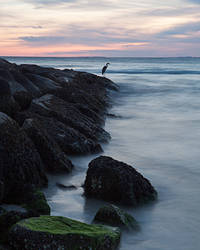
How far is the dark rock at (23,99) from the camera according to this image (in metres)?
8.28

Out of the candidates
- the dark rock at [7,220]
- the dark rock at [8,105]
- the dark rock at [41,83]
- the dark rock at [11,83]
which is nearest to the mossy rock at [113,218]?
the dark rock at [7,220]

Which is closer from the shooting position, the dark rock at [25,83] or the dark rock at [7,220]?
the dark rock at [7,220]

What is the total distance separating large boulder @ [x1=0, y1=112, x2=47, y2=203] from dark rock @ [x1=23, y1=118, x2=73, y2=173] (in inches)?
23.2

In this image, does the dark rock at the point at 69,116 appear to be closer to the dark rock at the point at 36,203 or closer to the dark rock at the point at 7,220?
the dark rock at the point at 36,203

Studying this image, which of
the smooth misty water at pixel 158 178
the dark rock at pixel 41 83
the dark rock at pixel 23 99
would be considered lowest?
the smooth misty water at pixel 158 178

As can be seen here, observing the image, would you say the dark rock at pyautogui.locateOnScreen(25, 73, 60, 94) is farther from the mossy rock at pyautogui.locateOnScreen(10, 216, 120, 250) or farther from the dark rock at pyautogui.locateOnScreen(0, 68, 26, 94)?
the mossy rock at pyautogui.locateOnScreen(10, 216, 120, 250)

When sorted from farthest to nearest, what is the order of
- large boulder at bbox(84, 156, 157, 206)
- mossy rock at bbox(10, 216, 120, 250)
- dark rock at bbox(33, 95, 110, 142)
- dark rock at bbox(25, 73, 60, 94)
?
dark rock at bbox(25, 73, 60, 94)
dark rock at bbox(33, 95, 110, 142)
large boulder at bbox(84, 156, 157, 206)
mossy rock at bbox(10, 216, 120, 250)

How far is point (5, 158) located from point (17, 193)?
0.43 metres

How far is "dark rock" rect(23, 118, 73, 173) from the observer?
214 inches

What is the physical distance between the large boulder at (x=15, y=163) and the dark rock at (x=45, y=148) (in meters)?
0.59

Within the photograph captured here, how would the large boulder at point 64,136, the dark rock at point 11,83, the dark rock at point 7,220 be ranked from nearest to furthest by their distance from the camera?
the dark rock at point 7,220 < the large boulder at point 64,136 < the dark rock at point 11,83

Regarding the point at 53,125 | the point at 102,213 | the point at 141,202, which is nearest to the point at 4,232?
the point at 102,213

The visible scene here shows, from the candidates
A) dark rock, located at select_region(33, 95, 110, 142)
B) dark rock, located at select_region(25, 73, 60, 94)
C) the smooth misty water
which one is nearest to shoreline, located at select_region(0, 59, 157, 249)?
the smooth misty water

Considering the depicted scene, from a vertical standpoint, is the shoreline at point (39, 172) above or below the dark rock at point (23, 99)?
below
